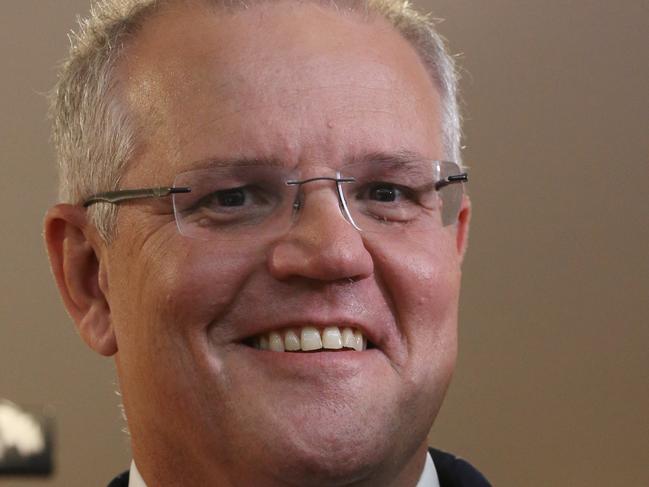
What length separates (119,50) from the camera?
2.04 m

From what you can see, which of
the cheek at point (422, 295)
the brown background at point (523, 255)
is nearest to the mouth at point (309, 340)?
the cheek at point (422, 295)

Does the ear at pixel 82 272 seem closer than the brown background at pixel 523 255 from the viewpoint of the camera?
Yes

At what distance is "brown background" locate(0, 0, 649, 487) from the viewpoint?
275 cm

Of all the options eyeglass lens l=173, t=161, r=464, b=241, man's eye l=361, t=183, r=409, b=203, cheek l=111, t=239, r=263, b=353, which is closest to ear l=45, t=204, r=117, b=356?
cheek l=111, t=239, r=263, b=353

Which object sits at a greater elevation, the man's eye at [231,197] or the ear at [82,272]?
the man's eye at [231,197]

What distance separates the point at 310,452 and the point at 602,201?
135cm

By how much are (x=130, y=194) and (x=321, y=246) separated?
39 cm

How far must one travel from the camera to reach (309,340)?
69.2 inches

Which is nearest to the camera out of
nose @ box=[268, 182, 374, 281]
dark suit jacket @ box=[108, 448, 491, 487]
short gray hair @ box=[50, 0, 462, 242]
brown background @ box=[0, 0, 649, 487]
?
nose @ box=[268, 182, 374, 281]

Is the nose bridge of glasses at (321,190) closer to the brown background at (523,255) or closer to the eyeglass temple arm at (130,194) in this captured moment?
the eyeglass temple arm at (130,194)

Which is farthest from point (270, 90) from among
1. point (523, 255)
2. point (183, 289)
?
point (523, 255)

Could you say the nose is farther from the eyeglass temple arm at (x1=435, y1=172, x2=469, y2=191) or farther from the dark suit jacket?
the dark suit jacket

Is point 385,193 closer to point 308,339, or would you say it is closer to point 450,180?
point 450,180

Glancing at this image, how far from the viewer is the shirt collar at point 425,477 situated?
2.04 metres
